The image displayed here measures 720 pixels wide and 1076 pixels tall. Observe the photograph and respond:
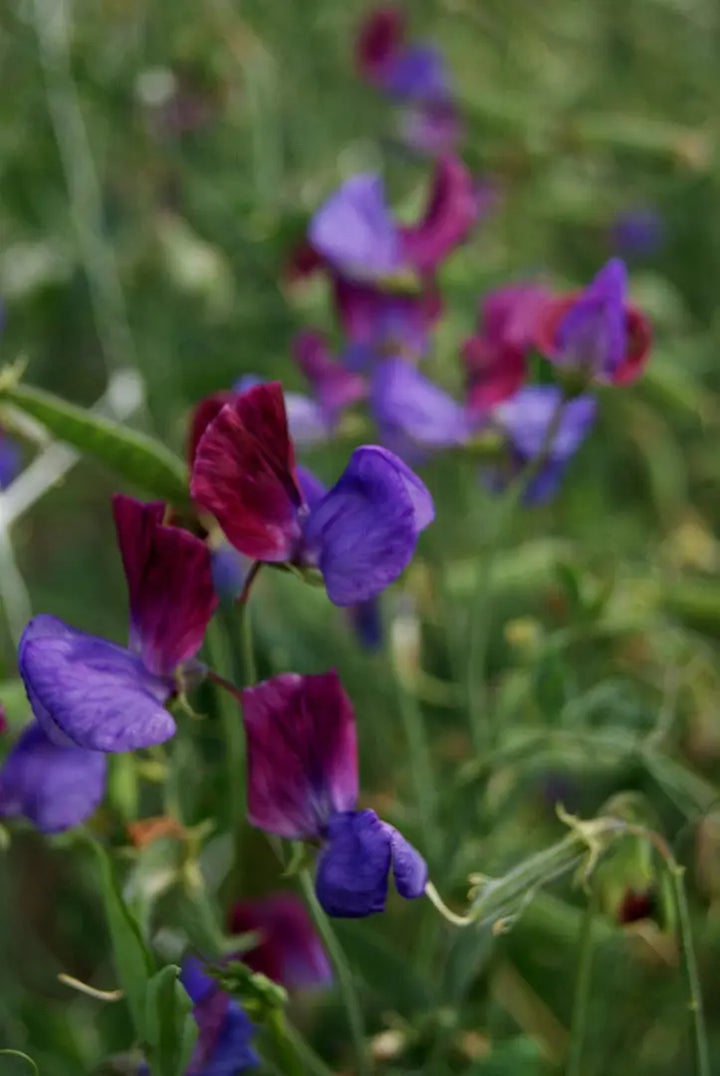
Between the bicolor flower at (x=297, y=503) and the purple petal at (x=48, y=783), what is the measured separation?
0.13 metres

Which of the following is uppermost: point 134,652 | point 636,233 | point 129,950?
point 134,652

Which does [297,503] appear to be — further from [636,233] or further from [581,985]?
[636,233]

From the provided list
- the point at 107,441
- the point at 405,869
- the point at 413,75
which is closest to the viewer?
the point at 405,869

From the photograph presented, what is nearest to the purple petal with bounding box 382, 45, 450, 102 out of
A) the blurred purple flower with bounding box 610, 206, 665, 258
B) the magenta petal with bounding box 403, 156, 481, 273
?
the blurred purple flower with bounding box 610, 206, 665, 258

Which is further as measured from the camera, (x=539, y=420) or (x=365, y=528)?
(x=539, y=420)

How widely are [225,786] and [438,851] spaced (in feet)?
0.44

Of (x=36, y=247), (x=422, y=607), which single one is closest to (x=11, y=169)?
(x=36, y=247)

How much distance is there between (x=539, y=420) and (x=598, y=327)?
0.14 metres

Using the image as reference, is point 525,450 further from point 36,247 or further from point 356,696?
point 36,247

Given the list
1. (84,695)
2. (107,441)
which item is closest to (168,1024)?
(84,695)

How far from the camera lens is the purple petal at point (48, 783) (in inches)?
22.8

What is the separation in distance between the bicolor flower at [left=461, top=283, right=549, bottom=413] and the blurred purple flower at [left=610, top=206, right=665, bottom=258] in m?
0.92

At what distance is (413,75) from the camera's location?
5.44ft

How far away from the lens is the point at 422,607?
1.05 meters
